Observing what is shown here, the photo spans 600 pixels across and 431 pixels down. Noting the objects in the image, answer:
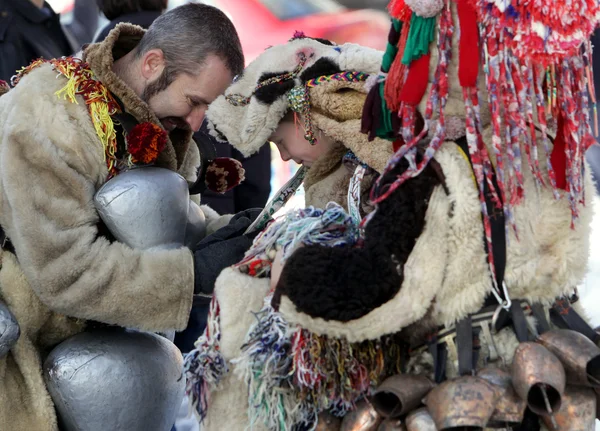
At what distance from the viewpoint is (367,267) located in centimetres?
138

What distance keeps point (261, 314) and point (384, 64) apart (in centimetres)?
55

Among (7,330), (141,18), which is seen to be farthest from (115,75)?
(141,18)

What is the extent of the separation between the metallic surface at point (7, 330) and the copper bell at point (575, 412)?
123cm

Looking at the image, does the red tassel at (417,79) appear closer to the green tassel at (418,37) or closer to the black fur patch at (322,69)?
the green tassel at (418,37)

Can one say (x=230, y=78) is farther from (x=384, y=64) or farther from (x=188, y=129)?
(x=384, y=64)

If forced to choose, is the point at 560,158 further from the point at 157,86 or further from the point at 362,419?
the point at 157,86

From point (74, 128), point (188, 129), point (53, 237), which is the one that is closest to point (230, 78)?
point (188, 129)

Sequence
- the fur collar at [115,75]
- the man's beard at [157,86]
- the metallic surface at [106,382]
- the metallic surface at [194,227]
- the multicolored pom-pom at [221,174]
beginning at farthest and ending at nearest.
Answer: the multicolored pom-pom at [221,174]
the metallic surface at [194,227]
the man's beard at [157,86]
the fur collar at [115,75]
the metallic surface at [106,382]

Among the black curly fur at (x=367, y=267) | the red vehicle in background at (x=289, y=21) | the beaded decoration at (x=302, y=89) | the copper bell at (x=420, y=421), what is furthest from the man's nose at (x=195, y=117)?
the red vehicle in background at (x=289, y=21)

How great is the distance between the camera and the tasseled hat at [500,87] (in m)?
1.34

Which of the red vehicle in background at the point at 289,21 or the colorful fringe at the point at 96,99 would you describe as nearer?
the colorful fringe at the point at 96,99

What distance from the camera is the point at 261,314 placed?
1540mm

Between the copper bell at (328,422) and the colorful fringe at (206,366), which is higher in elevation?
the colorful fringe at (206,366)

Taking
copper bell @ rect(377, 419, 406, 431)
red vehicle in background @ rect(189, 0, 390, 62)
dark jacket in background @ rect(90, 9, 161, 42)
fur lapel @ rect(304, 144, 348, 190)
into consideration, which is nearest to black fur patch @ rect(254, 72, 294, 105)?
fur lapel @ rect(304, 144, 348, 190)
